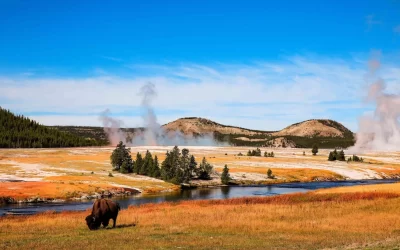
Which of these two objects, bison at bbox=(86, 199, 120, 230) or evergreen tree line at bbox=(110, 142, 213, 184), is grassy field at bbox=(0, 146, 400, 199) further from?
bison at bbox=(86, 199, 120, 230)

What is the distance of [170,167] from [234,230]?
5923 cm

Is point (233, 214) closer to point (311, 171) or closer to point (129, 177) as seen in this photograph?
point (129, 177)

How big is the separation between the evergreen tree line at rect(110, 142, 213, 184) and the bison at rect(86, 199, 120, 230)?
51234 millimetres

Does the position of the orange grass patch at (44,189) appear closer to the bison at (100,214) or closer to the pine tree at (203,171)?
the pine tree at (203,171)

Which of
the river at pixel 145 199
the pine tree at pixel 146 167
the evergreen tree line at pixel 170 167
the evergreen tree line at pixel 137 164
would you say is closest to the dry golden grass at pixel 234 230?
the river at pixel 145 199

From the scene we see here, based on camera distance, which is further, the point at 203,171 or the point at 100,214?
the point at 203,171

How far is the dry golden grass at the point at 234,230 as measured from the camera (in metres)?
22.0

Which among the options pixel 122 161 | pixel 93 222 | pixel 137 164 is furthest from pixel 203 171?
pixel 93 222

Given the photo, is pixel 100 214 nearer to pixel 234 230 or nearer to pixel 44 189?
pixel 234 230

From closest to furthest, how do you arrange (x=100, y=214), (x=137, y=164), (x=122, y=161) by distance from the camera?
(x=100, y=214)
(x=137, y=164)
(x=122, y=161)

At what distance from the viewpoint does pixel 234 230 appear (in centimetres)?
2781

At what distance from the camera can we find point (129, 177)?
84625 millimetres

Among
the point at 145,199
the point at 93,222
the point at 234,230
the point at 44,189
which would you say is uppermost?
the point at 93,222

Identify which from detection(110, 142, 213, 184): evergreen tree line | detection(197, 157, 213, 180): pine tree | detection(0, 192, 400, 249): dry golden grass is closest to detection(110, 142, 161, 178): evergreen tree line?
detection(110, 142, 213, 184): evergreen tree line
